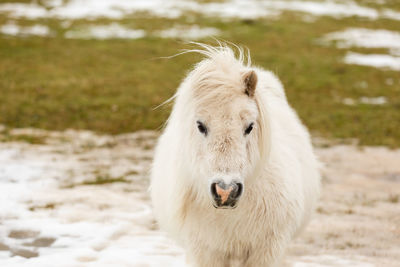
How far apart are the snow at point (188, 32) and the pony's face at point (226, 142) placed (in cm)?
2699

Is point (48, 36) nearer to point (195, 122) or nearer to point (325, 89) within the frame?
point (325, 89)

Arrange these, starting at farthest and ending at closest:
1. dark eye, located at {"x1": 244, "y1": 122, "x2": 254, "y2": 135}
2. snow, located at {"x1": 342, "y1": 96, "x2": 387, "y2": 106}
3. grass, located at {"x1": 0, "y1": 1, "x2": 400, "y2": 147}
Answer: snow, located at {"x1": 342, "y1": 96, "x2": 387, "y2": 106}, grass, located at {"x1": 0, "y1": 1, "x2": 400, "y2": 147}, dark eye, located at {"x1": 244, "y1": 122, "x2": 254, "y2": 135}

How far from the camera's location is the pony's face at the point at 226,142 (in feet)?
11.3

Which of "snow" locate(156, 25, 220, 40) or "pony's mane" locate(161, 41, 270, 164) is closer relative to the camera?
"pony's mane" locate(161, 41, 270, 164)

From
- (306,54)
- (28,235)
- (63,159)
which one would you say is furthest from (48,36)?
(28,235)

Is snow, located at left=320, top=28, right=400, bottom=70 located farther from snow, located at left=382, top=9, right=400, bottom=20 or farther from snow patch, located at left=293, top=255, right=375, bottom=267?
snow patch, located at left=293, top=255, right=375, bottom=267

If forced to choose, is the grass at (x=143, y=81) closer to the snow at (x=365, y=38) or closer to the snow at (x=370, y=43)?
the snow at (x=370, y=43)

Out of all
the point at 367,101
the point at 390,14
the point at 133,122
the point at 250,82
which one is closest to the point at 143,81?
the point at 133,122

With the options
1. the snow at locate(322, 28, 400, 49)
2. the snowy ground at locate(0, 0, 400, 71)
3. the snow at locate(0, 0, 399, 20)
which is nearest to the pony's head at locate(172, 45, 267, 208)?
the snowy ground at locate(0, 0, 400, 71)

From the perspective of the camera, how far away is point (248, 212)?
414 cm

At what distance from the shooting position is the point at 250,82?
384cm

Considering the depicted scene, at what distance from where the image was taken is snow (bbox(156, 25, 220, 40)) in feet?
102

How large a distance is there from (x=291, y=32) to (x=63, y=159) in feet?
84.4

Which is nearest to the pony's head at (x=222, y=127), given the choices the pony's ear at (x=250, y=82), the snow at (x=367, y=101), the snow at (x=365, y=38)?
the pony's ear at (x=250, y=82)
